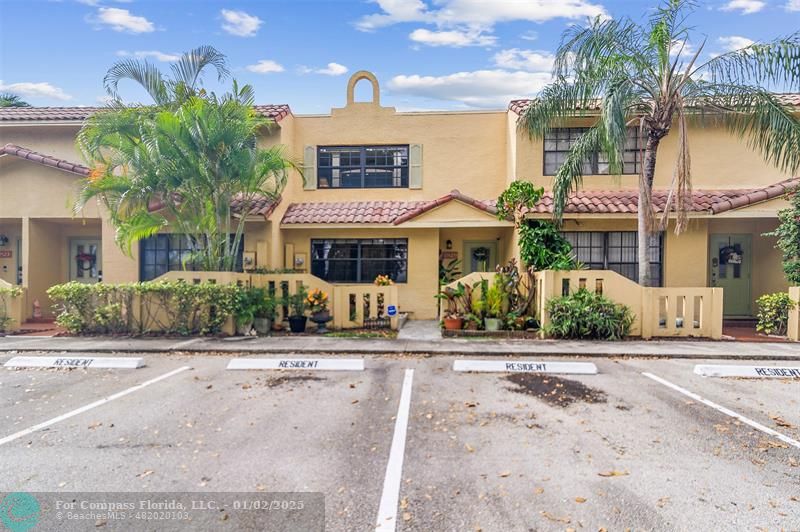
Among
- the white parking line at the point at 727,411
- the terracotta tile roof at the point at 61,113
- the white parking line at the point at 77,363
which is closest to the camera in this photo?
the white parking line at the point at 727,411

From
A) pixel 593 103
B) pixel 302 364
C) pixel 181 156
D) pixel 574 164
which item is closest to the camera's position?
pixel 302 364

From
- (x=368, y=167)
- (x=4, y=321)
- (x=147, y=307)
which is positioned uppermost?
(x=368, y=167)

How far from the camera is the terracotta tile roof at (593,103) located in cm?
1278

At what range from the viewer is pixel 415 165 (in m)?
14.6

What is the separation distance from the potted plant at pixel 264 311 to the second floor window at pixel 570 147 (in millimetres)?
8677

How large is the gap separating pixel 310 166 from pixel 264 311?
19.4ft

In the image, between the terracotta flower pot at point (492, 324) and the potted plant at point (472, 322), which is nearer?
the terracotta flower pot at point (492, 324)

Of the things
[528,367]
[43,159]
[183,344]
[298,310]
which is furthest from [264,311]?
[43,159]

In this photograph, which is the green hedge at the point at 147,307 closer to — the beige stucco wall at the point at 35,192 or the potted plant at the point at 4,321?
the potted plant at the point at 4,321

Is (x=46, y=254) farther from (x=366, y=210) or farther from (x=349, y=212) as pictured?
(x=366, y=210)

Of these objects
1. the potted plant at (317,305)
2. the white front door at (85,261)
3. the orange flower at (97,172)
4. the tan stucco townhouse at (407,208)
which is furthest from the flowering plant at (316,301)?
the white front door at (85,261)

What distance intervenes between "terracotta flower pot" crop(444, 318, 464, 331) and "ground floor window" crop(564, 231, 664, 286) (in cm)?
471

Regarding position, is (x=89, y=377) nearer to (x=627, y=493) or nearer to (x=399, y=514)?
(x=399, y=514)

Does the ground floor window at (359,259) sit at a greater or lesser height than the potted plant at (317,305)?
greater
